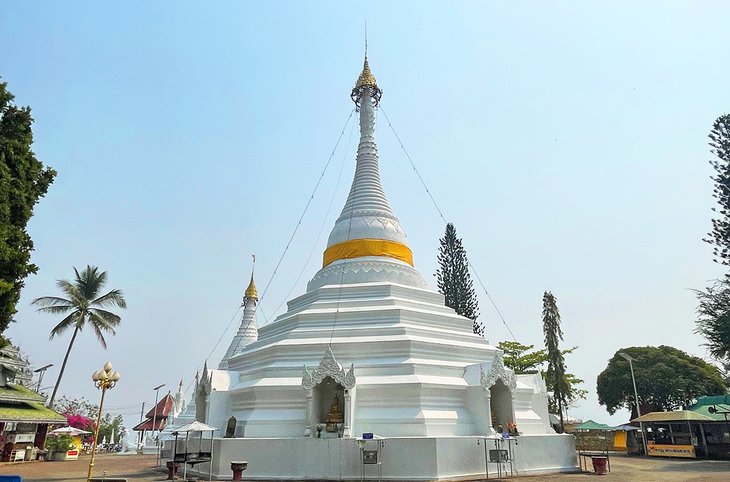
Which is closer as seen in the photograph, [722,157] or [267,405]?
[267,405]

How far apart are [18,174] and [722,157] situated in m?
31.8

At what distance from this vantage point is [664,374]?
4716 cm

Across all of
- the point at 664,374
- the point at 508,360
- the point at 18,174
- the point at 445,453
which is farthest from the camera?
the point at 664,374

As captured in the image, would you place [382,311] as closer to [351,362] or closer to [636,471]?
[351,362]

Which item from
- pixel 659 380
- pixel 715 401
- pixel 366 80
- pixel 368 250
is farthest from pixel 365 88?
pixel 659 380

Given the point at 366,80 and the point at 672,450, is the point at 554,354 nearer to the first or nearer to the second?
the point at 672,450

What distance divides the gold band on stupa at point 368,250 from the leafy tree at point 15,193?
11.4 m

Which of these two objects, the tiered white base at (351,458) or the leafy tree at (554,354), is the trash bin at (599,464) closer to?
the tiered white base at (351,458)

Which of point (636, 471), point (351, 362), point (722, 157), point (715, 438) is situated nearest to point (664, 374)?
point (715, 438)

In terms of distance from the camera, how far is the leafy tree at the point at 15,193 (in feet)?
45.0

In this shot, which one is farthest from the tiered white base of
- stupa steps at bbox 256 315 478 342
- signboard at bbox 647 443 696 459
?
signboard at bbox 647 443 696 459

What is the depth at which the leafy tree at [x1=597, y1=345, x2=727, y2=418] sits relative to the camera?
46594mm

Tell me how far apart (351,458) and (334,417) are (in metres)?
1.91

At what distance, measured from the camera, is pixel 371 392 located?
1609 cm
